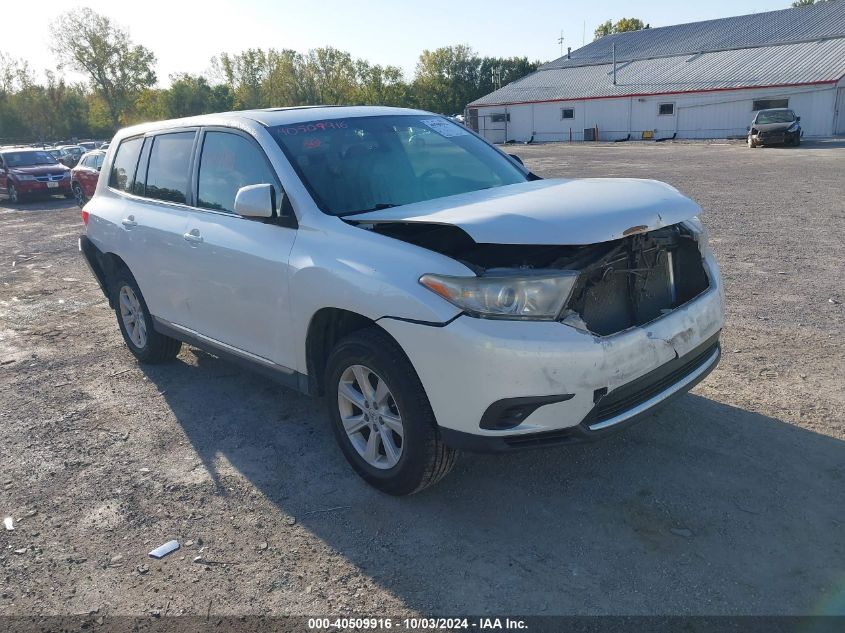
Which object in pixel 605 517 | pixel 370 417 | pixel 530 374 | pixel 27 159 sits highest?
pixel 27 159

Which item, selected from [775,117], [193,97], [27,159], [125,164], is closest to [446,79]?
[193,97]

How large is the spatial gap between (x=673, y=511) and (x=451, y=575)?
1144 mm

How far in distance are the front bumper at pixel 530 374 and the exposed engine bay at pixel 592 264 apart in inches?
6.0

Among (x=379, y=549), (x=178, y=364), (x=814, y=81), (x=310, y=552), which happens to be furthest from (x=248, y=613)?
(x=814, y=81)

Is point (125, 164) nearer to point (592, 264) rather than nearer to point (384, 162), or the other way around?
point (384, 162)

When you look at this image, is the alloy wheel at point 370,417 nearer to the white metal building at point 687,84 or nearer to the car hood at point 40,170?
the car hood at point 40,170

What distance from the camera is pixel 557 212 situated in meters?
3.22

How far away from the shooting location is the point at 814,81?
3559 centimetres

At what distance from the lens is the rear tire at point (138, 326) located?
18.4 feet

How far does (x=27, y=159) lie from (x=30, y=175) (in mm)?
1358

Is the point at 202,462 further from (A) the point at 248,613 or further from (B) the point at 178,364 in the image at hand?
(B) the point at 178,364

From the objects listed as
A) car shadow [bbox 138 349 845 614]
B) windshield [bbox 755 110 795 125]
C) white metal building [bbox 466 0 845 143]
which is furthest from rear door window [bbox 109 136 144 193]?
white metal building [bbox 466 0 845 143]

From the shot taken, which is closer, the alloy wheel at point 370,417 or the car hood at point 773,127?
the alloy wheel at point 370,417

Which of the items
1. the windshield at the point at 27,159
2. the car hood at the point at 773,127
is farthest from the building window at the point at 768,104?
the windshield at the point at 27,159
